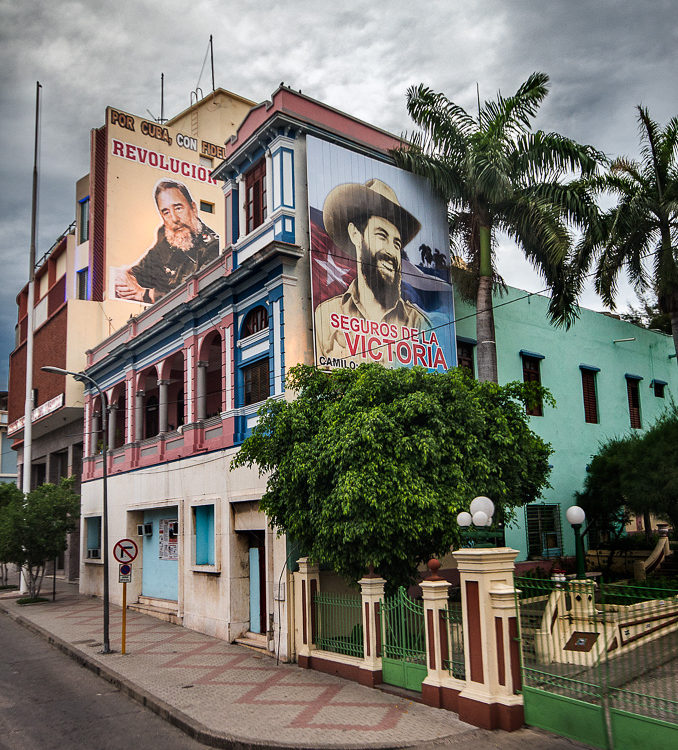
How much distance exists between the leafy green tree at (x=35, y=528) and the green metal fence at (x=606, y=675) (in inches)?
816

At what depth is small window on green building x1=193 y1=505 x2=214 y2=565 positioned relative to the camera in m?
19.1

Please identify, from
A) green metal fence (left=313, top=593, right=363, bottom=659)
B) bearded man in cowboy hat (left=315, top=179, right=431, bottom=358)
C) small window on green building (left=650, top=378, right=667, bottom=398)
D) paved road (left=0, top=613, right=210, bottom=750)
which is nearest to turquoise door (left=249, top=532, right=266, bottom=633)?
green metal fence (left=313, top=593, right=363, bottom=659)

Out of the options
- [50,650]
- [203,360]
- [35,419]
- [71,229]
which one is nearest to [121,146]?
[71,229]

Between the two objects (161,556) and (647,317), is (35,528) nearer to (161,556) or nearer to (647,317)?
(161,556)

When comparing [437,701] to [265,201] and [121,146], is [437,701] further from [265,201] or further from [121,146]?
[121,146]

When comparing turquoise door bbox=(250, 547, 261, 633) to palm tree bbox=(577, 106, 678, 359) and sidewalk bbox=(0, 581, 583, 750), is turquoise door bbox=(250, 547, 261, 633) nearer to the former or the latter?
sidewalk bbox=(0, 581, 583, 750)

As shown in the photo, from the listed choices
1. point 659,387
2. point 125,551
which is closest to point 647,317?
point 659,387

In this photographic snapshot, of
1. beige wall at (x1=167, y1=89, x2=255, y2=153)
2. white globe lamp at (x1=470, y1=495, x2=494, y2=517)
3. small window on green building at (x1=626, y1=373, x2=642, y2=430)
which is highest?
beige wall at (x1=167, y1=89, x2=255, y2=153)

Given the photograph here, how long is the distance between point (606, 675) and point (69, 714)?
8.44 metres

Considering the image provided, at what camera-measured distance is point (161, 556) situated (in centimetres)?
2241

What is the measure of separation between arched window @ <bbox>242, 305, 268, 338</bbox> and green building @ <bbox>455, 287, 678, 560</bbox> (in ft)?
21.2

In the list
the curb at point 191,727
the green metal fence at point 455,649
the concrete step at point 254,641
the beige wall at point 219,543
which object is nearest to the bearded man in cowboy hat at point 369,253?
the beige wall at point 219,543

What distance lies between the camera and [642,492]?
18.6 m

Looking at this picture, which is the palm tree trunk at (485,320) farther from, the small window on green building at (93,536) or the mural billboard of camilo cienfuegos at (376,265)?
the small window on green building at (93,536)
